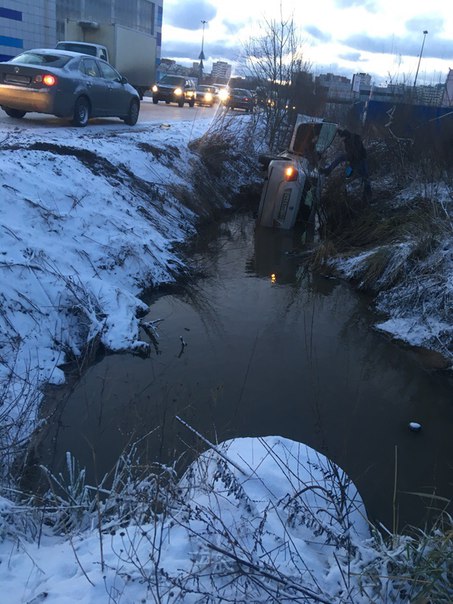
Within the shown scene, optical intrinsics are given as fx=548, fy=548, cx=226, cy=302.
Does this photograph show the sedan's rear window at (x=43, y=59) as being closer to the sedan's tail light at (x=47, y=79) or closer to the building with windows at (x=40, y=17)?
the sedan's tail light at (x=47, y=79)

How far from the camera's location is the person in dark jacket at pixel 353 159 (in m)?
10.6

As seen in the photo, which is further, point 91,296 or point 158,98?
point 158,98

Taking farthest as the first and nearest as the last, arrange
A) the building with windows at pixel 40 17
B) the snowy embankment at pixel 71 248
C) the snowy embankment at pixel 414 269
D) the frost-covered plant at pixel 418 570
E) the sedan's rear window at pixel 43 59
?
the building with windows at pixel 40 17 < the sedan's rear window at pixel 43 59 < the snowy embankment at pixel 414 269 < the snowy embankment at pixel 71 248 < the frost-covered plant at pixel 418 570

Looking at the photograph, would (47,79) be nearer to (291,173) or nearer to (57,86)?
(57,86)

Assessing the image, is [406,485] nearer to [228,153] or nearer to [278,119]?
[228,153]

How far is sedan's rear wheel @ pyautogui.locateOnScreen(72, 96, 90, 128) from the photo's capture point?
12453mm

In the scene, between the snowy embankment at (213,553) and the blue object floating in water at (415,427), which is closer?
the snowy embankment at (213,553)

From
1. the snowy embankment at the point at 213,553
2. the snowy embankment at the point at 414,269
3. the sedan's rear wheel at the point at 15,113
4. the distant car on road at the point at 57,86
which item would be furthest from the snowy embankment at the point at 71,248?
the snowy embankment at the point at 414,269

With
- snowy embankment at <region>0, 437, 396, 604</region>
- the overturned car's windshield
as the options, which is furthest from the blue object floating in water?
the overturned car's windshield

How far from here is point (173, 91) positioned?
94.9 feet

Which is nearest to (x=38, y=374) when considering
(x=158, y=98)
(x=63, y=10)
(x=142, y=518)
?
(x=142, y=518)

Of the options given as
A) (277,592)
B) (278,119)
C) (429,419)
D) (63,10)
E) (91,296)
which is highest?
(63,10)

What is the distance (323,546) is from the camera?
112 inches

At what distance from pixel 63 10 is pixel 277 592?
45.1 m
